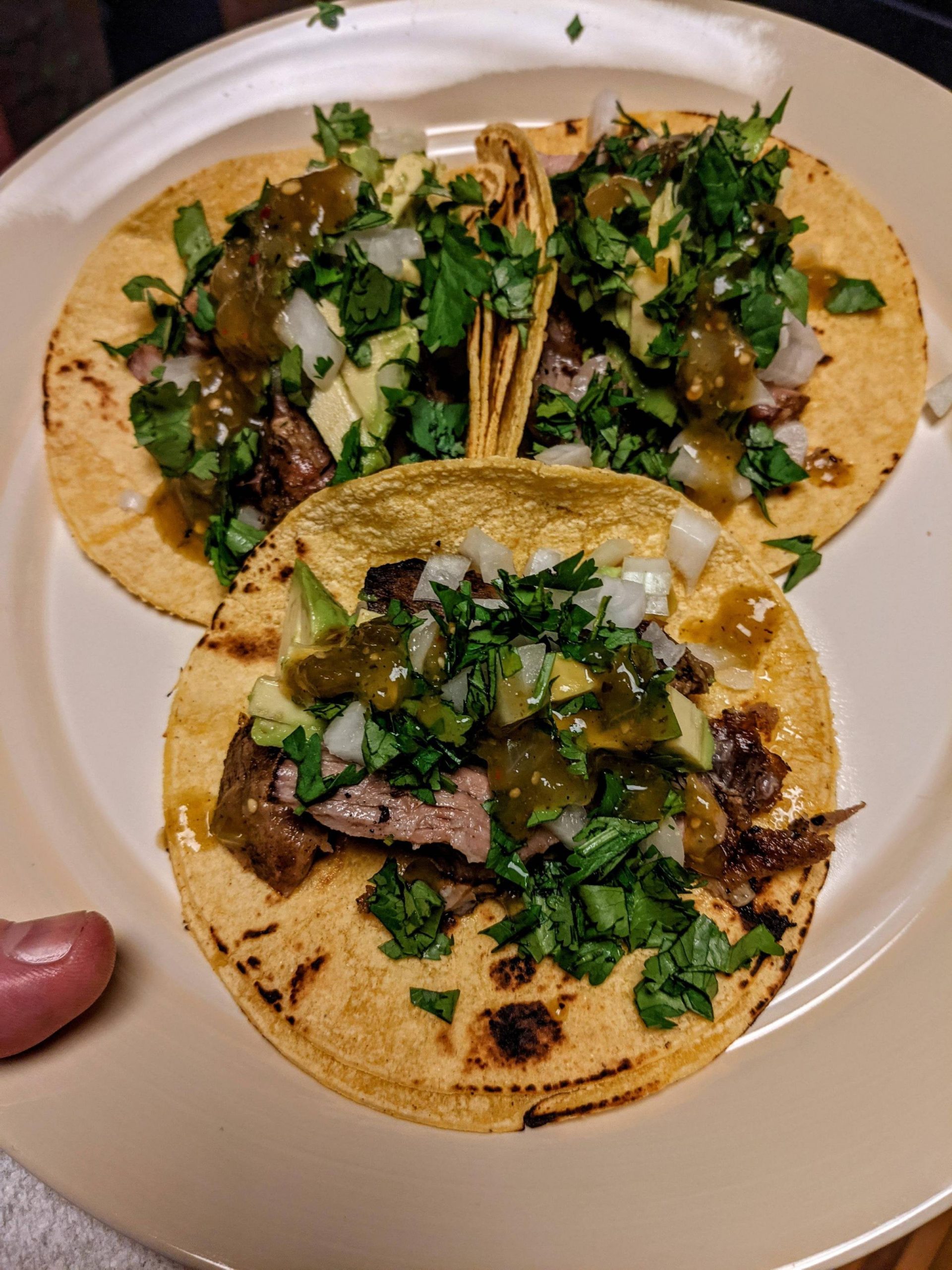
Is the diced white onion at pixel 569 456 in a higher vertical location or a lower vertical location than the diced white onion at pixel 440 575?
higher

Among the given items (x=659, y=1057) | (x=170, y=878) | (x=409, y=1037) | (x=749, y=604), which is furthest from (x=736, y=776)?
(x=170, y=878)

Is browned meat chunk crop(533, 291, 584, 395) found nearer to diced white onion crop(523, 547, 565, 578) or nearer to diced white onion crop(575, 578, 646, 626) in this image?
diced white onion crop(523, 547, 565, 578)

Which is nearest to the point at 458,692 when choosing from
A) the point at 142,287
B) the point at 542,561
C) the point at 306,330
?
the point at 542,561

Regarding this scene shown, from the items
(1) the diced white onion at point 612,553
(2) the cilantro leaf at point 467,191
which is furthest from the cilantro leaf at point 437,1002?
(2) the cilantro leaf at point 467,191

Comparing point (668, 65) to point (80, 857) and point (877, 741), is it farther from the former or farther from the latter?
point (80, 857)

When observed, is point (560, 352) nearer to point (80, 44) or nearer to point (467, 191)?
point (467, 191)

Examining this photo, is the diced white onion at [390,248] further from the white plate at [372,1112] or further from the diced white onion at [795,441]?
the diced white onion at [795,441]
